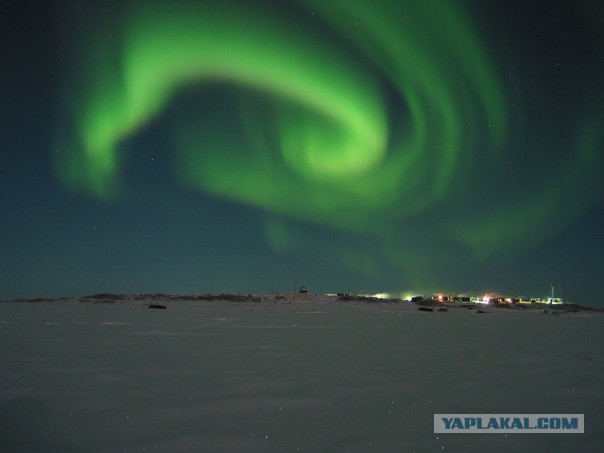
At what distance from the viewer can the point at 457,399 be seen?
212 inches

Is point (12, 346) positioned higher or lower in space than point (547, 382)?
lower

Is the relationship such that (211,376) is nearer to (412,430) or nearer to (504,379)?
(412,430)

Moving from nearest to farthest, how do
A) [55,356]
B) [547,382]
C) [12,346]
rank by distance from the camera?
[547,382] → [55,356] → [12,346]

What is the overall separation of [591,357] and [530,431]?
6742 millimetres

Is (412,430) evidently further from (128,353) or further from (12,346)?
(12,346)

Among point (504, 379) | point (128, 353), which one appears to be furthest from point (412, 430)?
point (128, 353)

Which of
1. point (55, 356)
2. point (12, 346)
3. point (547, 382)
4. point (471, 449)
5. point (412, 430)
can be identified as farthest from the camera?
point (12, 346)

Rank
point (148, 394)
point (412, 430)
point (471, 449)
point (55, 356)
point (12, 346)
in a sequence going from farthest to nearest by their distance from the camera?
point (12, 346), point (55, 356), point (148, 394), point (412, 430), point (471, 449)

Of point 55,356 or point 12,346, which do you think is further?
point 12,346

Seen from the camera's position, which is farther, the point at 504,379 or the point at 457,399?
the point at 504,379

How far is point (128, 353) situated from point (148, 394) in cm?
425

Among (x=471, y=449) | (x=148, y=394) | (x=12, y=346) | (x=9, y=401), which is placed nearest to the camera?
(x=471, y=449)

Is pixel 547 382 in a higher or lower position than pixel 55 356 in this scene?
higher

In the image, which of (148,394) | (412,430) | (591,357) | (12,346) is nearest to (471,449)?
(412,430)
